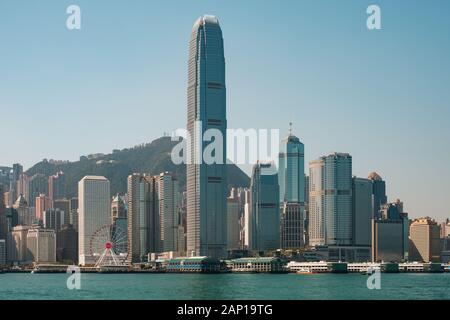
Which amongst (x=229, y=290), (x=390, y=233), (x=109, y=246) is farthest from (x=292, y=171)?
(x=229, y=290)

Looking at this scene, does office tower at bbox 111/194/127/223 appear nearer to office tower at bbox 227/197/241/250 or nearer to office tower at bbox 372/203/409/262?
office tower at bbox 227/197/241/250

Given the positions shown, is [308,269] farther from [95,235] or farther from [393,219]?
[95,235]

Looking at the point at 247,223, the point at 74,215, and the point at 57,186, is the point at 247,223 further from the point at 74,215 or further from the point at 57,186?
the point at 57,186

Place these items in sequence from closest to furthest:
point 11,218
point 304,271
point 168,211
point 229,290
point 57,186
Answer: point 229,290, point 304,271, point 168,211, point 11,218, point 57,186

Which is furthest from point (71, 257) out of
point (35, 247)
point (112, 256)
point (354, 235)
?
point (354, 235)

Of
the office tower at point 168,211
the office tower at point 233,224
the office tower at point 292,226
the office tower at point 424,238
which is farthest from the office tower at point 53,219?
the office tower at point 424,238

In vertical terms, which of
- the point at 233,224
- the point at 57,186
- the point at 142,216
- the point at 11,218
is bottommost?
the point at 233,224

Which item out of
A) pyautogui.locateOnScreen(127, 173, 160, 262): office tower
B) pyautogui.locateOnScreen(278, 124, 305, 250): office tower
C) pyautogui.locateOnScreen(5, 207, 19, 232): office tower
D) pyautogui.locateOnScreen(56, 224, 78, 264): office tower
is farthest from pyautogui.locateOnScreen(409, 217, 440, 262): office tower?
pyautogui.locateOnScreen(5, 207, 19, 232): office tower
